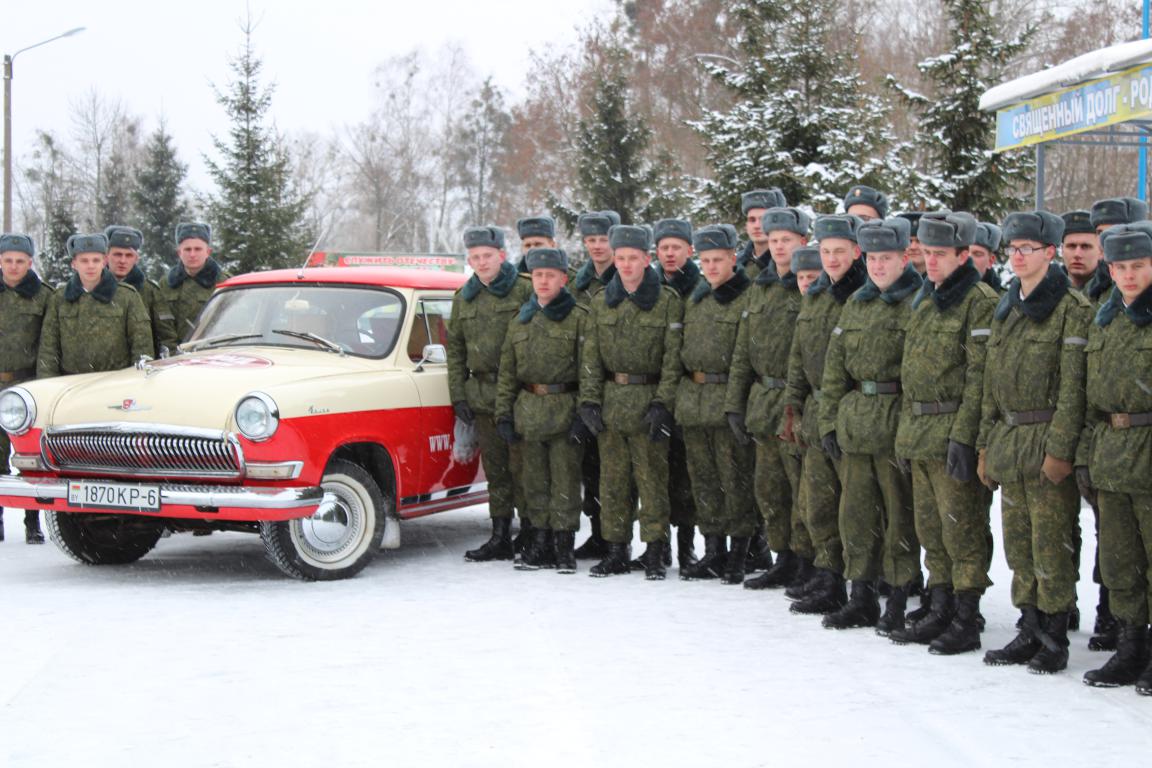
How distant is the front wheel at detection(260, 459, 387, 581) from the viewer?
25.6 feet

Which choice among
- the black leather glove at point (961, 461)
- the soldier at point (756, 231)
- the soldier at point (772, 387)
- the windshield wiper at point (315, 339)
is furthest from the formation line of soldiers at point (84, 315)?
the black leather glove at point (961, 461)

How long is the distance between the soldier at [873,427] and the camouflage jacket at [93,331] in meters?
4.85

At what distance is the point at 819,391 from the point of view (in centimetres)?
712

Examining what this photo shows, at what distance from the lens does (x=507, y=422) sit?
27.8 ft

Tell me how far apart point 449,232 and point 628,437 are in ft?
185

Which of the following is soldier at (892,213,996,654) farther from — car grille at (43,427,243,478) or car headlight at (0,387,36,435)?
car headlight at (0,387,36,435)

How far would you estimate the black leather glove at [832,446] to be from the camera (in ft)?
22.6

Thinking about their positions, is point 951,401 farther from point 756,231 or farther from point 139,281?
point 139,281

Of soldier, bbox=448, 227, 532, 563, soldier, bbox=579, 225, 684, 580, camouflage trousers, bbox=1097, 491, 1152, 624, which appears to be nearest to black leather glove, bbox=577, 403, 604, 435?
soldier, bbox=579, 225, 684, 580

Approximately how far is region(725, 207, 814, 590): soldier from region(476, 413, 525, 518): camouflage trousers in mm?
1662

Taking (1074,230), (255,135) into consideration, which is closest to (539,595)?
(1074,230)

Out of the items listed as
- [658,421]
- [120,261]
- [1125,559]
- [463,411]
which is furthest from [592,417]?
[120,261]

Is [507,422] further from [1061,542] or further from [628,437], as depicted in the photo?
[1061,542]

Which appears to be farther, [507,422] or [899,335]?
Result: [507,422]
